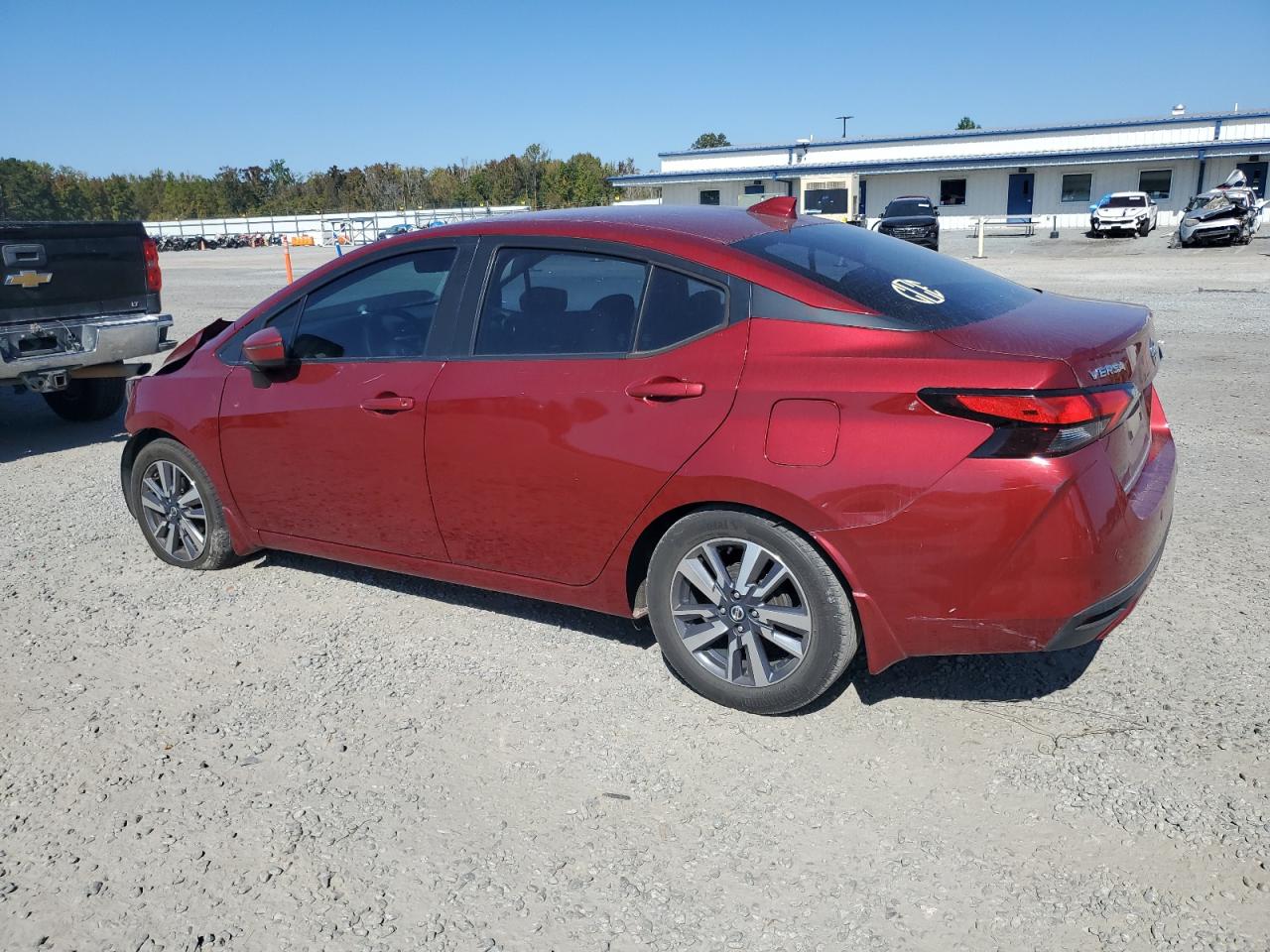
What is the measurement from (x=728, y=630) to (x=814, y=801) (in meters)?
0.66

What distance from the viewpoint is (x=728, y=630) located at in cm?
345

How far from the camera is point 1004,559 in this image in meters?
2.93

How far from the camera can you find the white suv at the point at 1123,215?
36938 millimetres

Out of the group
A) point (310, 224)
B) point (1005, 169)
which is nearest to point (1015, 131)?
point (1005, 169)

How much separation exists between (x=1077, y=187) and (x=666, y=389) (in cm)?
5287

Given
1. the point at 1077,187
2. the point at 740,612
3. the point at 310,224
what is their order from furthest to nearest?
1. the point at 310,224
2. the point at 1077,187
3. the point at 740,612

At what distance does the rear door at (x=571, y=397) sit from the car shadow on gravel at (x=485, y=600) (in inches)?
20.5

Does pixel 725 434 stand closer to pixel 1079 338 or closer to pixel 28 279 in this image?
pixel 1079 338

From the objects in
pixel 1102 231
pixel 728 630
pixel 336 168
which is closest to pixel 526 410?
pixel 728 630

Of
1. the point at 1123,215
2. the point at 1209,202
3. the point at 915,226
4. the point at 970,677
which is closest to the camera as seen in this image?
the point at 970,677

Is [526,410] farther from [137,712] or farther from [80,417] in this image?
[80,417]

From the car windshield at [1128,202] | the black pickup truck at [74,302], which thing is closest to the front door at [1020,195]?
the car windshield at [1128,202]

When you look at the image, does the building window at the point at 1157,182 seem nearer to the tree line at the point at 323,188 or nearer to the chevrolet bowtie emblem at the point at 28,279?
the tree line at the point at 323,188

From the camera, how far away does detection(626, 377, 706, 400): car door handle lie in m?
3.36
